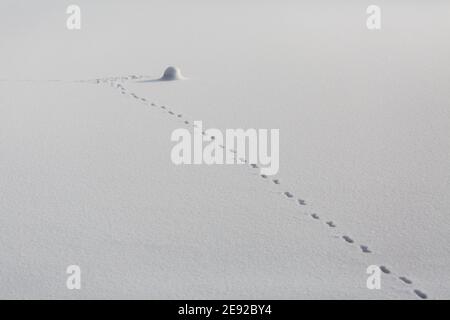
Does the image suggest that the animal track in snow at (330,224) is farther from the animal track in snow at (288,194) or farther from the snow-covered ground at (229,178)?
the animal track in snow at (288,194)

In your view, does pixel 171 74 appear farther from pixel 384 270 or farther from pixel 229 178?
pixel 384 270

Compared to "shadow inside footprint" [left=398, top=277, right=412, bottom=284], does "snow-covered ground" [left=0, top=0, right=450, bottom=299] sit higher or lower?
higher

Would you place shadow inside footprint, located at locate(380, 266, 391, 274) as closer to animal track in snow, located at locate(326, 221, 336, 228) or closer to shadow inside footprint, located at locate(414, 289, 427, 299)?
shadow inside footprint, located at locate(414, 289, 427, 299)

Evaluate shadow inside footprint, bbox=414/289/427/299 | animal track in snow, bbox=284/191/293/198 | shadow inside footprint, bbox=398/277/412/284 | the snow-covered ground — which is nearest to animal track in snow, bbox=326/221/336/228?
the snow-covered ground

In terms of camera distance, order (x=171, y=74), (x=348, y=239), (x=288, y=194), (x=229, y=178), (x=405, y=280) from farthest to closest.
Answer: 1. (x=171, y=74)
2. (x=229, y=178)
3. (x=288, y=194)
4. (x=348, y=239)
5. (x=405, y=280)

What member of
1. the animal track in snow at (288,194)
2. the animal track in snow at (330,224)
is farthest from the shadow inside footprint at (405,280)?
the animal track in snow at (288,194)

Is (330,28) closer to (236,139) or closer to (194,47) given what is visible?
(194,47)

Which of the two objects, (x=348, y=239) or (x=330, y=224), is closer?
(x=348, y=239)

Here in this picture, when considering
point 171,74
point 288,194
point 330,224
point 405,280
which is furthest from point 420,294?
point 171,74
